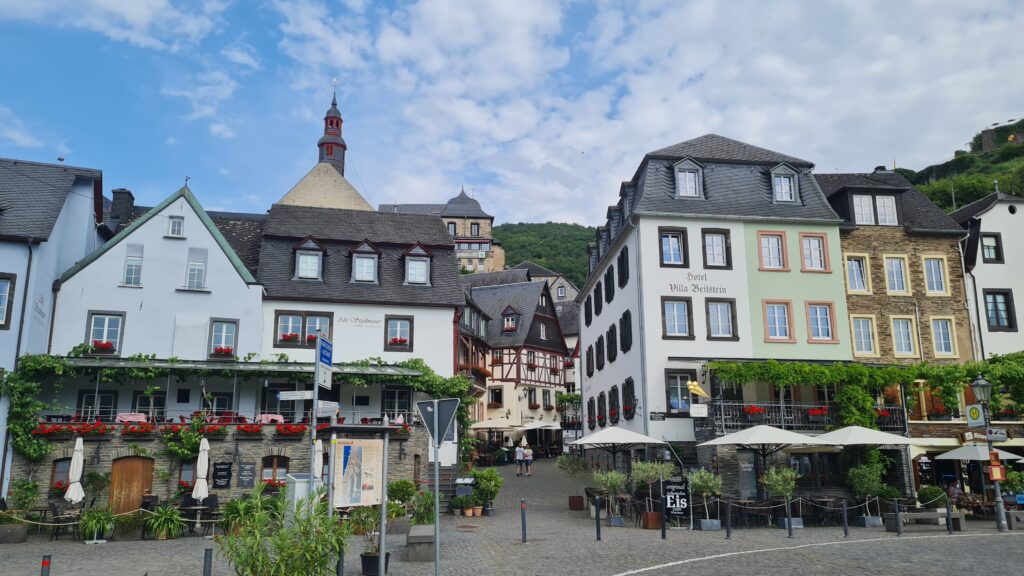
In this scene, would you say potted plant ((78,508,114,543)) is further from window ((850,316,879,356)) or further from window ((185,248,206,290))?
window ((850,316,879,356))

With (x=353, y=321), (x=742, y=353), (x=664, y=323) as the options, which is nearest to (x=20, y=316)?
(x=353, y=321)

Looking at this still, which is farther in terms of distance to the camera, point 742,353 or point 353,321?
point 353,321

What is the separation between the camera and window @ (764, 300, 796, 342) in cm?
3061

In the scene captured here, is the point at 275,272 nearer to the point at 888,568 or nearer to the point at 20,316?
the point at 20,316

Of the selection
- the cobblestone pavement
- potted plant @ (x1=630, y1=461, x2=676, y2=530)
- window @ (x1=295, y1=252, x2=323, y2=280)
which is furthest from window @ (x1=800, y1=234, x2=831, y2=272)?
window @ (x1=295, y1=252, x2=323, y2=280)

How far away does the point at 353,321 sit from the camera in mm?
32375

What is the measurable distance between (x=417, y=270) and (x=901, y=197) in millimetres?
20487

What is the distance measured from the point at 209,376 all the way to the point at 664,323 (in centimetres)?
1699

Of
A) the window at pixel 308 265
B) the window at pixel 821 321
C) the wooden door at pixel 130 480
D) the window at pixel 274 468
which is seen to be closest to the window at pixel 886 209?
the window at pixel 821 321

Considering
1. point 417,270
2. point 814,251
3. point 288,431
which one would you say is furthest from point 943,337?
point 288,431

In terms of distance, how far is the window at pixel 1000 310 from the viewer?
1310 inches

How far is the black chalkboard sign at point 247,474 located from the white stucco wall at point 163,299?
17.5 feet

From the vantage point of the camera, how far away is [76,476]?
2336cm

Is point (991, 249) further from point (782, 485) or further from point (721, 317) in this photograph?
point (782, 485)
